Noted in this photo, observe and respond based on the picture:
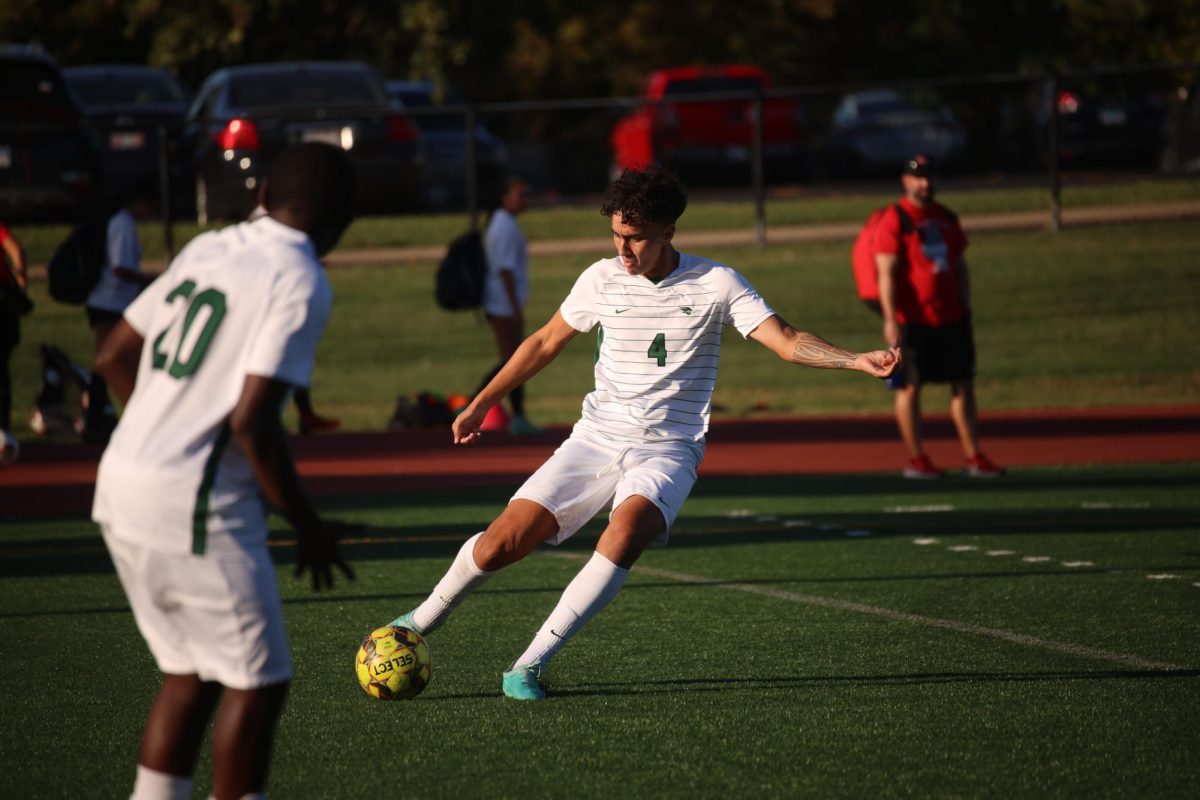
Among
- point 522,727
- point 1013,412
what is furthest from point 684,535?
point 1013,412

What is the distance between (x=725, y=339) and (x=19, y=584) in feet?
40.9

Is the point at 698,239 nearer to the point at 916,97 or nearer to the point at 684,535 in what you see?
the point at 916,97

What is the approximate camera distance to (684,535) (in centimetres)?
1035

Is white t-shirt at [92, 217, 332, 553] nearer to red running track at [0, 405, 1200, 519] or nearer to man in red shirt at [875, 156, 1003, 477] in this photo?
red running track at [0, 405, 1200, 519]

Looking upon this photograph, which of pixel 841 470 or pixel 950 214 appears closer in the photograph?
pixel 950 214

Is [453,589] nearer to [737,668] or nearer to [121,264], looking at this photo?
[737,668]

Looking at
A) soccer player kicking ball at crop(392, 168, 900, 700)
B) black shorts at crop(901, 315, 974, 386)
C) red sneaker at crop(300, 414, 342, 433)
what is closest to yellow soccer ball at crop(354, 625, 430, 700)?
soccer player kicking ball at crop(392, 168, 900, 700)

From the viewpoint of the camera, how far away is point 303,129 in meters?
20.3

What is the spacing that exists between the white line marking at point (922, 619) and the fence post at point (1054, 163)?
42.2 ft

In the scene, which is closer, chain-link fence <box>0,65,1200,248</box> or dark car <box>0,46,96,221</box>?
chain-link fence <box>0,65,1200,248</box>

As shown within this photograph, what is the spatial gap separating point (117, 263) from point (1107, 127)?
16.1m

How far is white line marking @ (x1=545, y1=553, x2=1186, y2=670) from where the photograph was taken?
6711 millimetres

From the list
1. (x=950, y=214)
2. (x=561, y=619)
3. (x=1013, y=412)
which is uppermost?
(x=950, y=214)

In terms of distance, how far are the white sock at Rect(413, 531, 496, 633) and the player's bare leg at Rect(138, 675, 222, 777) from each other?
2.15m
